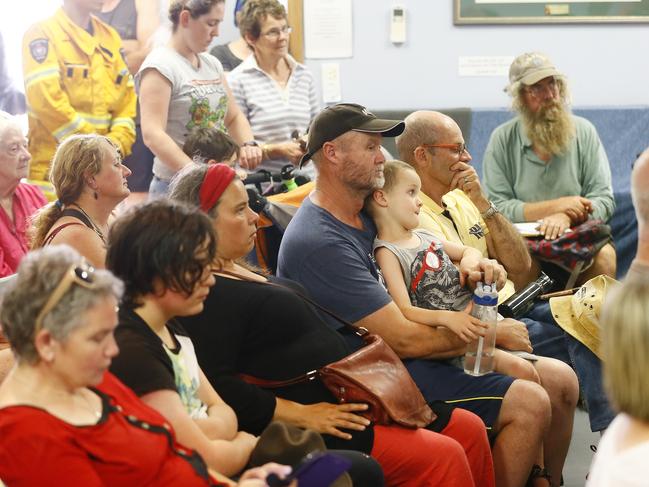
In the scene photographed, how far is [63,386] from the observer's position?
1.55 metres

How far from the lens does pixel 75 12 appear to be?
4.49 meters

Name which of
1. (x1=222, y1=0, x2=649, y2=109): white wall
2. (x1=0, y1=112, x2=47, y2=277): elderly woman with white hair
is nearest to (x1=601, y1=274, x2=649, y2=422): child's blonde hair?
(x1=0, y1=112, x2=47, y2=277): elderly woman with white hair

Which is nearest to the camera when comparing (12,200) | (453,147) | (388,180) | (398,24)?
(388,180)

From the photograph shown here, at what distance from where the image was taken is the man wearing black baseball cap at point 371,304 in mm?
2656

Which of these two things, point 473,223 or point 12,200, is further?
point 473,223

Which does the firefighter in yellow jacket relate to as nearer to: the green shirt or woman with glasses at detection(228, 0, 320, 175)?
woman with glasses at detection(228, 0, 320, 175)

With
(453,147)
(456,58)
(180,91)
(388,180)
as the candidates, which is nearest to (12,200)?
(180,91)

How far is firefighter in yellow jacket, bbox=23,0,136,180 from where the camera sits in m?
4.24

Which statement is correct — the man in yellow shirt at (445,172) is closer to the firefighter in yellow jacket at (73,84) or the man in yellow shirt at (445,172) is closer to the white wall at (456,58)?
the firefighter in yellow jacket at (73,84)

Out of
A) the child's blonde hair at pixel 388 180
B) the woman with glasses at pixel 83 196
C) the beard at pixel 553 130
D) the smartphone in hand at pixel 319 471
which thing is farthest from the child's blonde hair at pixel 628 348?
the beard at pixel 553 130

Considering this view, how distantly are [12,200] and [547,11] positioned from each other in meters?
3.49

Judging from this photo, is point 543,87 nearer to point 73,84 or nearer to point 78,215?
point 73,84

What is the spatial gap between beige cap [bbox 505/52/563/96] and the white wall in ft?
3.00

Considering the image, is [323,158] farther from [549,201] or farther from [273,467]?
[549,201]
